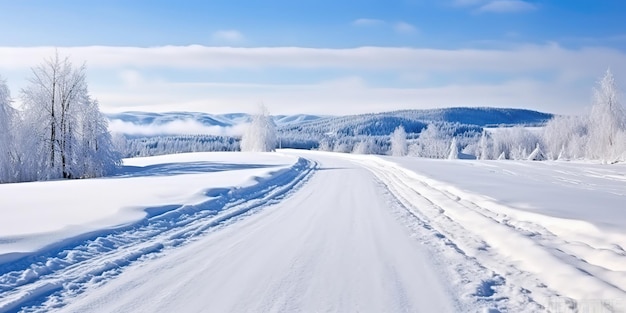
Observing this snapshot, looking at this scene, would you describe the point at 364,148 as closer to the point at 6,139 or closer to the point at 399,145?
the point at 399,145

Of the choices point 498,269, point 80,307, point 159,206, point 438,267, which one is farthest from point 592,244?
point 159,206

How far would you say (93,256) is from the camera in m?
7.41

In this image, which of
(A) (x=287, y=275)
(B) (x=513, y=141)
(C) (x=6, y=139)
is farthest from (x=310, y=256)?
(B) (x=513, y=141)

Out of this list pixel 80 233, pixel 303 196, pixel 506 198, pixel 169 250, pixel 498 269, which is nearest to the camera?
pixel 498 269

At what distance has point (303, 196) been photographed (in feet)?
55.2

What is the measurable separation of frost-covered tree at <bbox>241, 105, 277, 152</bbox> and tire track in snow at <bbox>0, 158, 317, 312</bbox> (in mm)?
72185

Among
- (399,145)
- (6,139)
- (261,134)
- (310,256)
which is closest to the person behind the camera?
(310,256)

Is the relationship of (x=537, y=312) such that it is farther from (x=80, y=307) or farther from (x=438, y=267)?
(x=80, y=307)

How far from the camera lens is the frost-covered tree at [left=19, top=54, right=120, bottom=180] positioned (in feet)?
104

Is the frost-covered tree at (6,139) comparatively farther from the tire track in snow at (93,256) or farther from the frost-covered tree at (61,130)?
the tire track in snow at (93,256)

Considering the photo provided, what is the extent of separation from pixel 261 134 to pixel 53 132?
5382 cm

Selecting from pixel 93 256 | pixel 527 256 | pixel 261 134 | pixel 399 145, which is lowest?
pixel 93 256

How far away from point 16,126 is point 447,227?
103 ft

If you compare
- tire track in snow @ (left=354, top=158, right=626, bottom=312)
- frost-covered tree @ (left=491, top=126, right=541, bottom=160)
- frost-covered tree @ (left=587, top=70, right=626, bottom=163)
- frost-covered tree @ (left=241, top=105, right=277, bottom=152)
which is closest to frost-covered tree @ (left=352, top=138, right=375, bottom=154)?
frost-covered tree @ (left=491, top=126, right=541, bottom=160)
